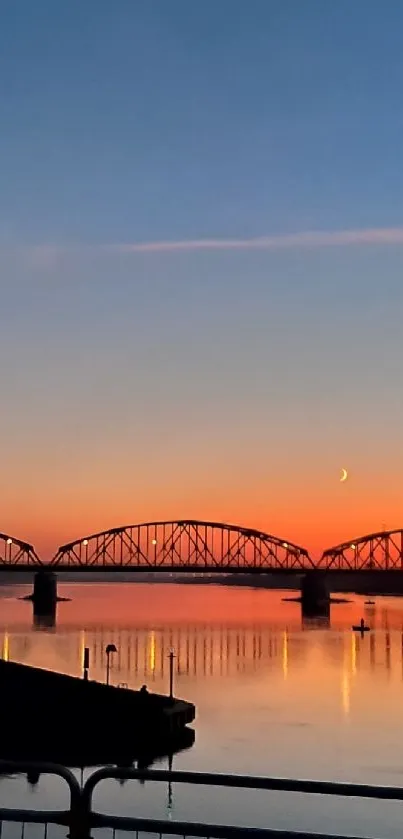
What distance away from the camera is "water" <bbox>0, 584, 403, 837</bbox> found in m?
40.8

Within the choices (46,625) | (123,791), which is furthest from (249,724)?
(46,625)

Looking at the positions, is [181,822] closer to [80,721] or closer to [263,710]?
[80,721]

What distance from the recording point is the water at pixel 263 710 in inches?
1608

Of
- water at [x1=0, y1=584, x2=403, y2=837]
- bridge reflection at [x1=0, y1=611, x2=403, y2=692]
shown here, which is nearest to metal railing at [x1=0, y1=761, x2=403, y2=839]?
water at [x1=0, y1=584, x2=403, y2=837]

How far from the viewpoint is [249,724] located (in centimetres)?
6538

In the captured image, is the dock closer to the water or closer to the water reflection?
the water

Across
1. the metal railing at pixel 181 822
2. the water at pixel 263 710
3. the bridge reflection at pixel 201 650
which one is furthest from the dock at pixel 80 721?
the metal railing at pixel 181 822

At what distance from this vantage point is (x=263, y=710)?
241 ft

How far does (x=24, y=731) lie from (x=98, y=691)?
534 cm

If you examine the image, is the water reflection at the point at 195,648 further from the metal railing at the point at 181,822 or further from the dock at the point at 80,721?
the metal railing at the point at 181,822

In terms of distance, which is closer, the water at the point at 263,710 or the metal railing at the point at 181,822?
the metal railing at the point at 181,822

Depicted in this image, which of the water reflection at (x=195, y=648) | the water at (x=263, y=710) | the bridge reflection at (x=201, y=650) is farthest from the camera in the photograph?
the water reflection at (x=195, y=648)

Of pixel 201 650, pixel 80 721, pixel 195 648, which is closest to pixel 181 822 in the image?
pixel 80 721

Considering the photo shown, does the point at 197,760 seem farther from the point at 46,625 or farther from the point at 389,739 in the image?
the point at 46,625
